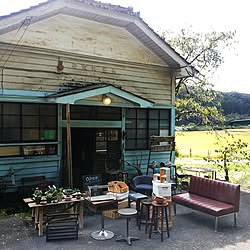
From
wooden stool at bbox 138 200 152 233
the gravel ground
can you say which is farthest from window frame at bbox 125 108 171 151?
wooden stool at bbox 138 200 152 233

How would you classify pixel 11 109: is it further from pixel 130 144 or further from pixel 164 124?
pixel 164 124

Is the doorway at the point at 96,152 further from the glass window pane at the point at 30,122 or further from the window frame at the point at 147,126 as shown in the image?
the glass window pane at the point at 30,122

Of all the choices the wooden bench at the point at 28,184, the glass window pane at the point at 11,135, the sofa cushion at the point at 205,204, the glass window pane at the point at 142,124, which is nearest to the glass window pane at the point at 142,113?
the glass window pane at the point at 142,124

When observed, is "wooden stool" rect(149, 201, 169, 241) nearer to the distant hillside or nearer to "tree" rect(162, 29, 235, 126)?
"tree" rect(162, 29, 235, 126)

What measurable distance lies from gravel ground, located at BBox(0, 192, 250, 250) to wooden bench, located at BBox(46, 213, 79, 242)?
11 centimetres

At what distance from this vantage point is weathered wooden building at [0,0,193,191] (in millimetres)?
7109

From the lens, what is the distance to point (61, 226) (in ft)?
17.6

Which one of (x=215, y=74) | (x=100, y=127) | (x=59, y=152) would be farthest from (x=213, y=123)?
(x=59, y=152)

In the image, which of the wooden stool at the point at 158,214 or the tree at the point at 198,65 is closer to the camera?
the wooden stool at the point at 158,214

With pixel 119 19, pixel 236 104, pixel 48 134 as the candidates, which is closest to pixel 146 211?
pixel 48 134

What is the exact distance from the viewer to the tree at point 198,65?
593 inches

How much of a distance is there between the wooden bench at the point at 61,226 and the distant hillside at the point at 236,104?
64.5 ft

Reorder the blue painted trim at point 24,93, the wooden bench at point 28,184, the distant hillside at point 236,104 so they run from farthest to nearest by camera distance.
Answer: the distant hillside at point 236,104, the wooden bench at point 28,184, the blue painted trim at point 24,93

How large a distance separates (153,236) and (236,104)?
21940 mm
